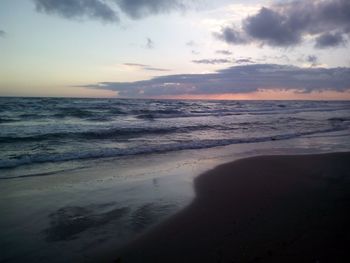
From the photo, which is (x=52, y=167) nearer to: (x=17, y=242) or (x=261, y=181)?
(x=17, y=242)

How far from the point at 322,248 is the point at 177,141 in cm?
1224

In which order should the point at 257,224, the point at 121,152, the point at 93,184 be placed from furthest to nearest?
1. the point at 121,152
2. the point at 93,184
3. the point at 257,224

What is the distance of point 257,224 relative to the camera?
5340mm

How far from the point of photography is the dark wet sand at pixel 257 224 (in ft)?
14.3

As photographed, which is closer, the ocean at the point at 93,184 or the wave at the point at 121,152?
the ocean at the point at 93,184

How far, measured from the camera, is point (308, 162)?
11.2 meters

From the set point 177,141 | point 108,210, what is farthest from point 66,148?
point 108,210

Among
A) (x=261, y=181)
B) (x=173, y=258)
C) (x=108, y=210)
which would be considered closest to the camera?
(x=173, y=258)

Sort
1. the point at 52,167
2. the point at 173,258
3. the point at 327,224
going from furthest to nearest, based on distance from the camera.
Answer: the point at 52,167 → the point at 327,224 → the point at 173,258

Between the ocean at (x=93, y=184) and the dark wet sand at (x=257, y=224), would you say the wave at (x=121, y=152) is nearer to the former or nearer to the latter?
the ocean at (x=93, y=184)

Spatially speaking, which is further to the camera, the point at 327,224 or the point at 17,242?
the point at 327,224

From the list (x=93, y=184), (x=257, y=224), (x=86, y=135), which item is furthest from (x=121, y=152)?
(x=257, y=224)

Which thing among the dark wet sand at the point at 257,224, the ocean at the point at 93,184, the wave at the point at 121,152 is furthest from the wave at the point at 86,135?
the dark wet sand at the point at 257,224

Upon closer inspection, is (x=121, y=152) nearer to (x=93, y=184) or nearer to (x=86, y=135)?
(x=93, y=184)
